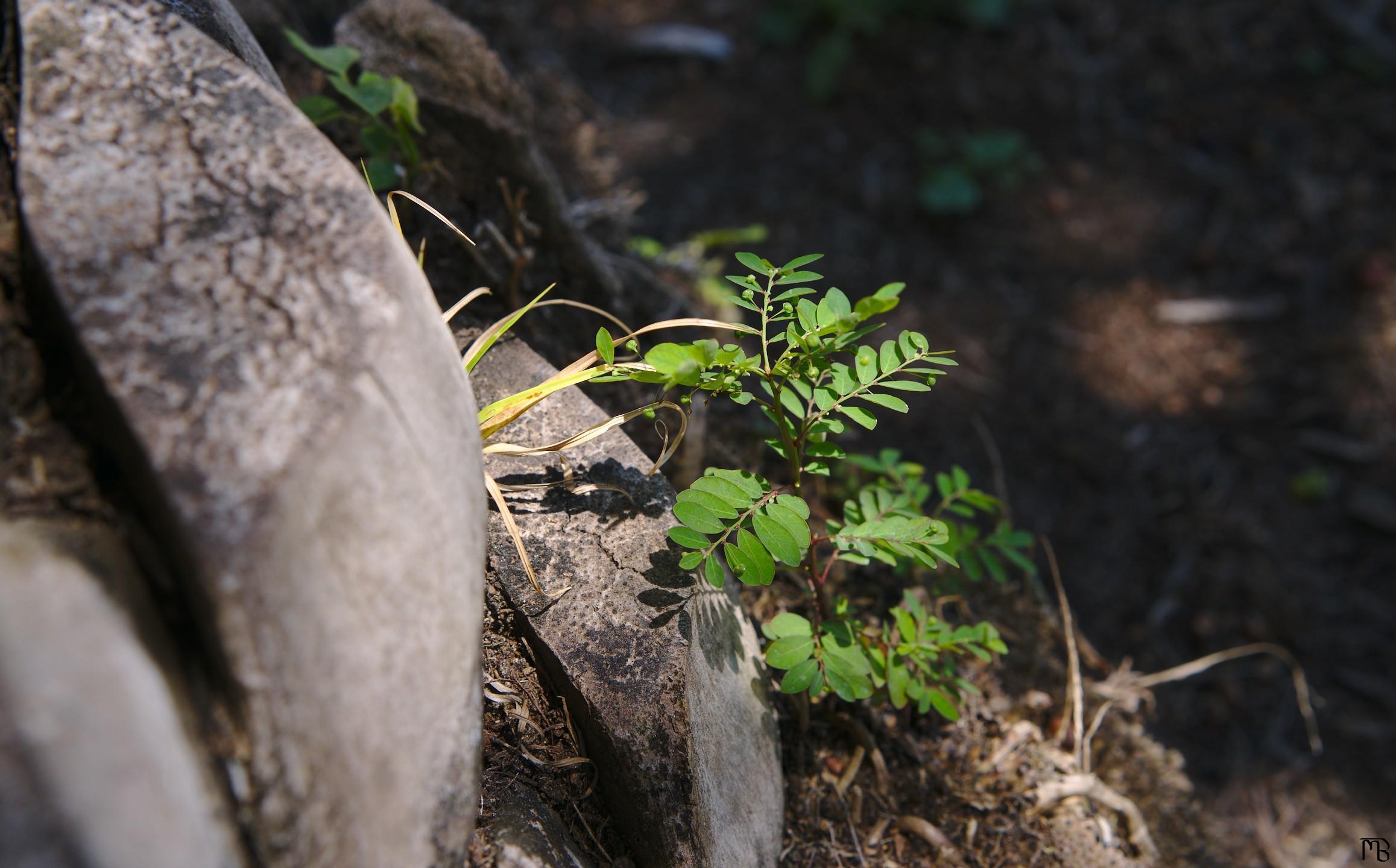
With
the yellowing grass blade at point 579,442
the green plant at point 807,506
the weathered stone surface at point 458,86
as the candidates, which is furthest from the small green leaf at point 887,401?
the weathered stone surface at point 458,86

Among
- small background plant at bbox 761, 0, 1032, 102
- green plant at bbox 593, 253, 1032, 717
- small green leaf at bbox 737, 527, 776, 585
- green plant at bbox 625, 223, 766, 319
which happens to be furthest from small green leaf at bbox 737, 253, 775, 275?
small background plant at bbox 761, 0, 1032, 102

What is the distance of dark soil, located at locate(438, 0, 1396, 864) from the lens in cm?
281

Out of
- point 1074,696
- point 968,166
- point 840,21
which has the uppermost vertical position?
point 840,21

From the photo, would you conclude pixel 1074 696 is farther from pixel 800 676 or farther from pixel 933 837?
pixel 800 676

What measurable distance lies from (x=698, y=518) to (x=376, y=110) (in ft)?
3.47

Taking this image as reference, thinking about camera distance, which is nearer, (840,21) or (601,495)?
(601,495)

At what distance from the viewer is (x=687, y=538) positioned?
1.24m

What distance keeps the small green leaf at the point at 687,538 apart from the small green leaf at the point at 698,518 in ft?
0.06

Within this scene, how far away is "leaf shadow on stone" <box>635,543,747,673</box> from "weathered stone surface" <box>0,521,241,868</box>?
662 mm

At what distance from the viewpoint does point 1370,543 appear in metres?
3.04

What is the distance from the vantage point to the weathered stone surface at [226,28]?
121 centimetres

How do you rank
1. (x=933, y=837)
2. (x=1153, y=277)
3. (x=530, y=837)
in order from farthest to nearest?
(x=1153, y=277) → (x=933, y=837) → (x=530, y=837)

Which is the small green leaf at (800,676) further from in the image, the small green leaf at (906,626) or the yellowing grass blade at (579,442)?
the yellowing grass blade at (579,442)

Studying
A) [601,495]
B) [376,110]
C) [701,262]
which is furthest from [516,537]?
[701,262]
